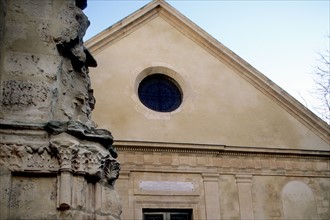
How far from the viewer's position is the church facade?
532 inches

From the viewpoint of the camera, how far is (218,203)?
538 inches

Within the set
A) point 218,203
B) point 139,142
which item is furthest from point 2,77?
point 218,203

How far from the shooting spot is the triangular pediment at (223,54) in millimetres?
15461

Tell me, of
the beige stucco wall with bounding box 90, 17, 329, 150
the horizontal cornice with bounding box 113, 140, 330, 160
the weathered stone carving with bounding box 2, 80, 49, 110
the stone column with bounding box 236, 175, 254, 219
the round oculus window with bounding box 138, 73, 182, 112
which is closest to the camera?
the weathered stone carving with bounding box 2, 80, 49, 110

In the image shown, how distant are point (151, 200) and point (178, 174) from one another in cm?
107

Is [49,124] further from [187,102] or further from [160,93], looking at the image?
[160,93]

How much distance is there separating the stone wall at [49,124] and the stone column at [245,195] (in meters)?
10.6

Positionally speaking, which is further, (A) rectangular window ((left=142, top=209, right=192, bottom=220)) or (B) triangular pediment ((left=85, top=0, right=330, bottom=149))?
(B) triangular pediment ((left=85, top=0, right=330, bottom=149))

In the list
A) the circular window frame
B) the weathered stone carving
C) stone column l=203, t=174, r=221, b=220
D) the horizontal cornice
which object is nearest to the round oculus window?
the circular window frame

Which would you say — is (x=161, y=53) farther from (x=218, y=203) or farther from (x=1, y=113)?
(x=1, y=113)

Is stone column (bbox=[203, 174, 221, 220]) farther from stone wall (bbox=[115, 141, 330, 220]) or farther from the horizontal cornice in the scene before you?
the horizontal cornice

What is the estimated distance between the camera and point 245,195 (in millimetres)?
13977

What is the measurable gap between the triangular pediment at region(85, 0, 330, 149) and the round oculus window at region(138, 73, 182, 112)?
1609 mm

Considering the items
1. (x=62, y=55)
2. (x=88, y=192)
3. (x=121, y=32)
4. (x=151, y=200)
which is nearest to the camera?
(x=88, y=192)
